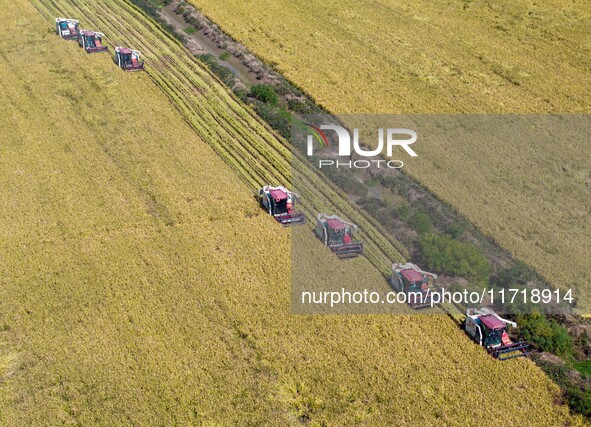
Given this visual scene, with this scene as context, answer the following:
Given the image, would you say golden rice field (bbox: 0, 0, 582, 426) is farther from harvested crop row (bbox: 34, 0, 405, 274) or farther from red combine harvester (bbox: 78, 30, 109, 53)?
red combine harvester (bbox: 78, 30, 109, 53)

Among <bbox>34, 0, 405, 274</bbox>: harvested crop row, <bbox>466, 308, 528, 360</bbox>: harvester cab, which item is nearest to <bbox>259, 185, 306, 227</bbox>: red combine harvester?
<bbox>34, 0, 405, 274</bbox>: harvested crop row

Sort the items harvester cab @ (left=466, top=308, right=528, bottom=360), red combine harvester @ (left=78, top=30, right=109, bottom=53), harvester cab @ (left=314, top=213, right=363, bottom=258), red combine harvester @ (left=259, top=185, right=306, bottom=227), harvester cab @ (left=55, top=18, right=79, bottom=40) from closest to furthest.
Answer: harvester cab @ (left=466, top=308, right=528, bottom=360), harvester cab @ (left=314, top=213, right=363, bottom=258), red combine harvester @ (left=259, top=185, right=306, bottom=227), red combine harvester @ (left=78, top=30, right=109, bottom=53), harvester cab @ (left=55, top=18, right=79, bottom=40)

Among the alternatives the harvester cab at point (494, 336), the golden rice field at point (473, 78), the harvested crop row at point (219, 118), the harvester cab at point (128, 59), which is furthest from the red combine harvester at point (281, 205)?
the harvester cab at point (128, 59)

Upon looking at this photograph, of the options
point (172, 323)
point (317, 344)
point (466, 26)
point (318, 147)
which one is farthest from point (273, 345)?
point (466, 26)

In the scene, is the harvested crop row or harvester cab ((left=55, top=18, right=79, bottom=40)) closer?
the harvested crop row

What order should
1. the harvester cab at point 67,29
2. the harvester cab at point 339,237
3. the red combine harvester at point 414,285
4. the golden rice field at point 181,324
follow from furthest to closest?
1. the harvester cab at point 67,29
2. the harvester cab at point 339,237
3. the red combine harvester at point 414,285
4. the golden rice field at point 181,324

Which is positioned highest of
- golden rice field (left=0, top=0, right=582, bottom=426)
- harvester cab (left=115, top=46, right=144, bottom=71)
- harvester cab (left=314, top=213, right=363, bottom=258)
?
harvester cab (left=115, top=46, right=144, bottom=71)

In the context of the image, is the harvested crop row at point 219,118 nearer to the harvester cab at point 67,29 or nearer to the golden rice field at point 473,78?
the harvester cab at point 67,29
